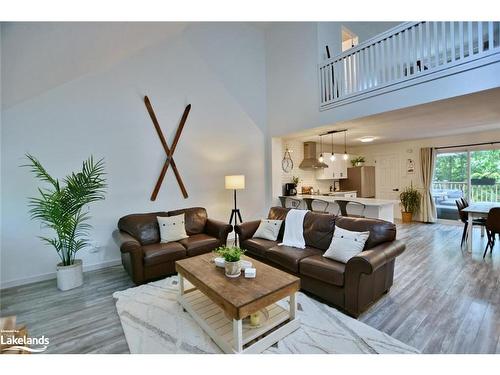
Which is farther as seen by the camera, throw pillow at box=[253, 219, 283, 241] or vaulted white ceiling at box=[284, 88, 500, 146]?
throw pillow at box=[253, 219, 283, 241]

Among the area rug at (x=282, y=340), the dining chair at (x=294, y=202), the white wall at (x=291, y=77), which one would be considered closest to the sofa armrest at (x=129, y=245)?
the area rug at (x=282, y=340)

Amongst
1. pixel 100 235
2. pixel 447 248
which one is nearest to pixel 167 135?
pixel 100 235

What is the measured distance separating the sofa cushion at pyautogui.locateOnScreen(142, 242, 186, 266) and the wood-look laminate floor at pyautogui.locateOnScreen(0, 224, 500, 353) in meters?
0.50

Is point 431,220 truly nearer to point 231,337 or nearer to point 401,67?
point 401,67

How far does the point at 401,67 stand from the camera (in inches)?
126

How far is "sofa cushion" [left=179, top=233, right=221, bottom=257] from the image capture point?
136 inches

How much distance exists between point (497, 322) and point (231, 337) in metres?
2.52

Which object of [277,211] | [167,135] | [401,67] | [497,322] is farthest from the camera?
[167,135]

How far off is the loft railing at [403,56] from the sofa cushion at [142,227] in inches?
144

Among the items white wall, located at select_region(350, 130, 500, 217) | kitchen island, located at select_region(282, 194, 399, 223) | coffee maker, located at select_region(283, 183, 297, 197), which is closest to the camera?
kitchen island, located at select_region(282, 194, 399, 223)

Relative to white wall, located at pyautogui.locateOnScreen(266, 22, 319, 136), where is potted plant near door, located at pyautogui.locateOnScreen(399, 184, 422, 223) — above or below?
below

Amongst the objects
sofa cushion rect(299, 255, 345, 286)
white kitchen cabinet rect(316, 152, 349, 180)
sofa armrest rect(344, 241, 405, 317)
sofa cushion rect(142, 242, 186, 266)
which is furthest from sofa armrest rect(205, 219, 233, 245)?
white kitchen cabinet rect(316, 152, 349, 180)

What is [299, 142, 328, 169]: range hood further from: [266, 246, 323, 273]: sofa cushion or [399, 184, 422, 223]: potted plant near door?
[266, 246, 323, 273]: sofa cushion

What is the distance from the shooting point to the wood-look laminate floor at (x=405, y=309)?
78.2 inches
